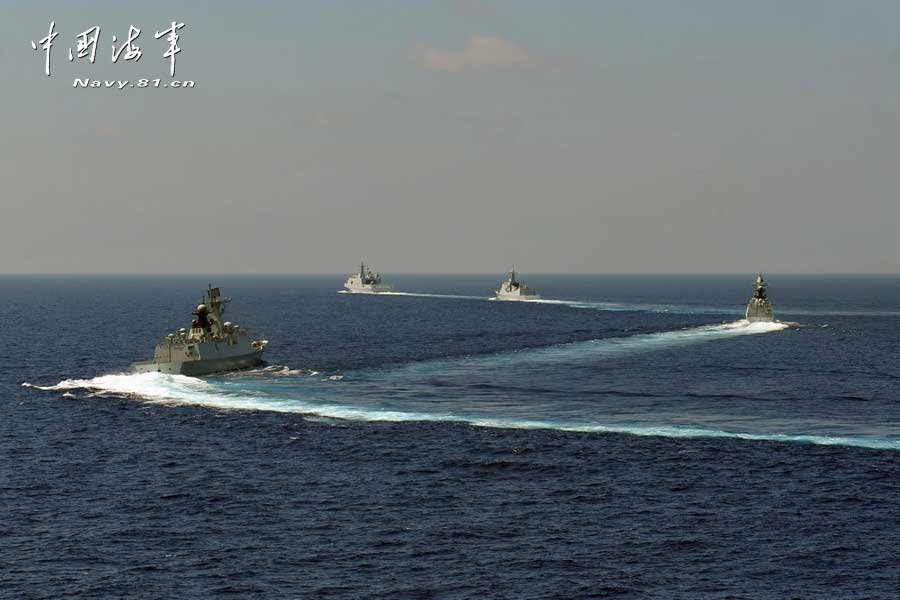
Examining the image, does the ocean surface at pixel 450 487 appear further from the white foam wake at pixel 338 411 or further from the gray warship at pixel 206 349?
the gray warship at pixel 206 349

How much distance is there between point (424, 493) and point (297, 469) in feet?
41.6

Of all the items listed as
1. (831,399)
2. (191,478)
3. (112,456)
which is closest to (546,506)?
(191,478)

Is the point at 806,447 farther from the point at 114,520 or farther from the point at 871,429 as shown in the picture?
the point at 114,520

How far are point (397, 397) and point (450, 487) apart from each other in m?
45.6

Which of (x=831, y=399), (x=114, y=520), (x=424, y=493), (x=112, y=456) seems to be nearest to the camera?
(x=114, y=520)

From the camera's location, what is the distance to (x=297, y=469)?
78250 millimetres

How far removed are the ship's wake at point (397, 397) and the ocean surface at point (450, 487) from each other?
2.07 feet

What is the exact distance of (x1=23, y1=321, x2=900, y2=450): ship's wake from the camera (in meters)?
94.4

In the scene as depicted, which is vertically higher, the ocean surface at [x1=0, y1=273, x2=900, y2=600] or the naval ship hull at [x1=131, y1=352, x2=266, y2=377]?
the naval ship hull at [x1=131, y1=352, x2=266, y2=377]

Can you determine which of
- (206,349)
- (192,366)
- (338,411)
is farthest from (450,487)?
(206,349)

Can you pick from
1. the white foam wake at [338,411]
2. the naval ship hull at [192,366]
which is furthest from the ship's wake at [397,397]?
the naval ship hull at [192,366]

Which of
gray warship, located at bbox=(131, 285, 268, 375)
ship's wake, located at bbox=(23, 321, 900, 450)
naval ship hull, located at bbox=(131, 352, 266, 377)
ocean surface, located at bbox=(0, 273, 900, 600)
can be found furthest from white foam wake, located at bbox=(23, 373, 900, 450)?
gray warship, located at bbox=(131, 285, 268, 375)

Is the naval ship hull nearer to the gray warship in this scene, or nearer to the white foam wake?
the gray warship

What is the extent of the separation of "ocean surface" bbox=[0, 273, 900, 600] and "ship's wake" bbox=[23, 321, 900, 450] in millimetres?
630
